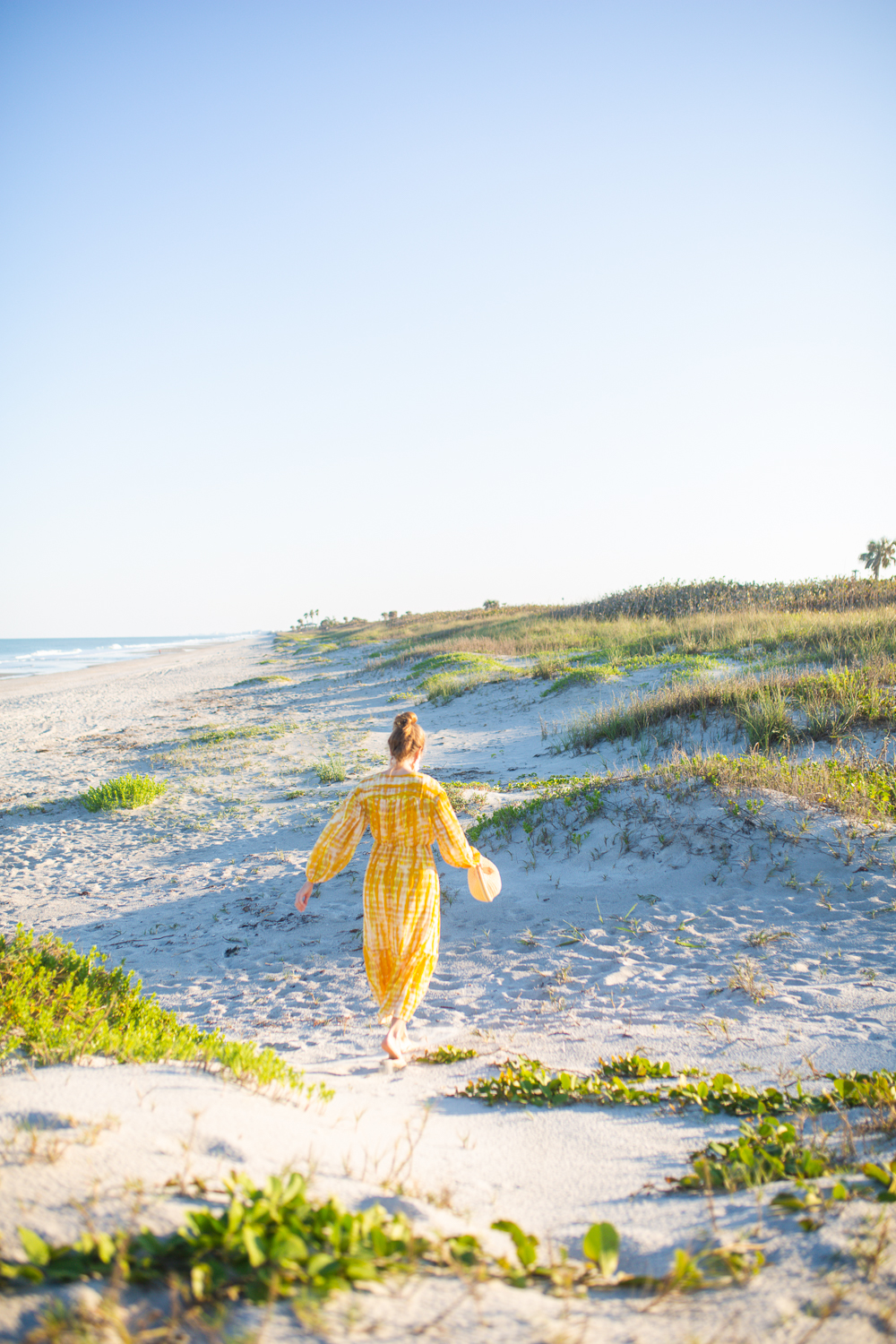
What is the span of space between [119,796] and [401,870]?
8.03m

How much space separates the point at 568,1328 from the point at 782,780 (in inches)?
243

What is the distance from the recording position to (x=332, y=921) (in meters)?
6.35

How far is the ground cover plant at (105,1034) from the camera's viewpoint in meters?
2.94

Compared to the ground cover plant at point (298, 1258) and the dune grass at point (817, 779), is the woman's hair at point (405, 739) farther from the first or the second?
the dune grass at point (817, 779)

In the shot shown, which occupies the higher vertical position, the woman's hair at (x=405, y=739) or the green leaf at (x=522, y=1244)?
the woman's hair at (x=405, y=739)

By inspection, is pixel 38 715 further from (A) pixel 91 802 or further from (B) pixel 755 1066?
(B) pixel 755 1066

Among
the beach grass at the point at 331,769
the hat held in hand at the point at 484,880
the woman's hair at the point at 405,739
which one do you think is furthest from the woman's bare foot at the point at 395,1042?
the beach grass at the point at 331,769

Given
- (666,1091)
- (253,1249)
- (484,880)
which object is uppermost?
(253,1249)

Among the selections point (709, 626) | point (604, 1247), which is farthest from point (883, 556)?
point (604, 1247)

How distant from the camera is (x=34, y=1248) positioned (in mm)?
1443

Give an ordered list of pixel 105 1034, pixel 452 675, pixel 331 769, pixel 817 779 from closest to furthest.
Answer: pixel 105 1034 < pixel 817 779 < pixel 331 769 < pixel 452 675

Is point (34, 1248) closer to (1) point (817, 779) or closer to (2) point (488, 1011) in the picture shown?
(2) point (488, 1011)

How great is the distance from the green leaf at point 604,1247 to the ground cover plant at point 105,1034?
5.18 ft

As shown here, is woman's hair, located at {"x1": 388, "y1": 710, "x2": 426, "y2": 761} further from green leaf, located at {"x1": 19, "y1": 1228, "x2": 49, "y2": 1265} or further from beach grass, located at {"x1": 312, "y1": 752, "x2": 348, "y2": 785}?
beach grass, located at {"x1": 312, "y1": 752, "x2": 348, "y2": 785}
